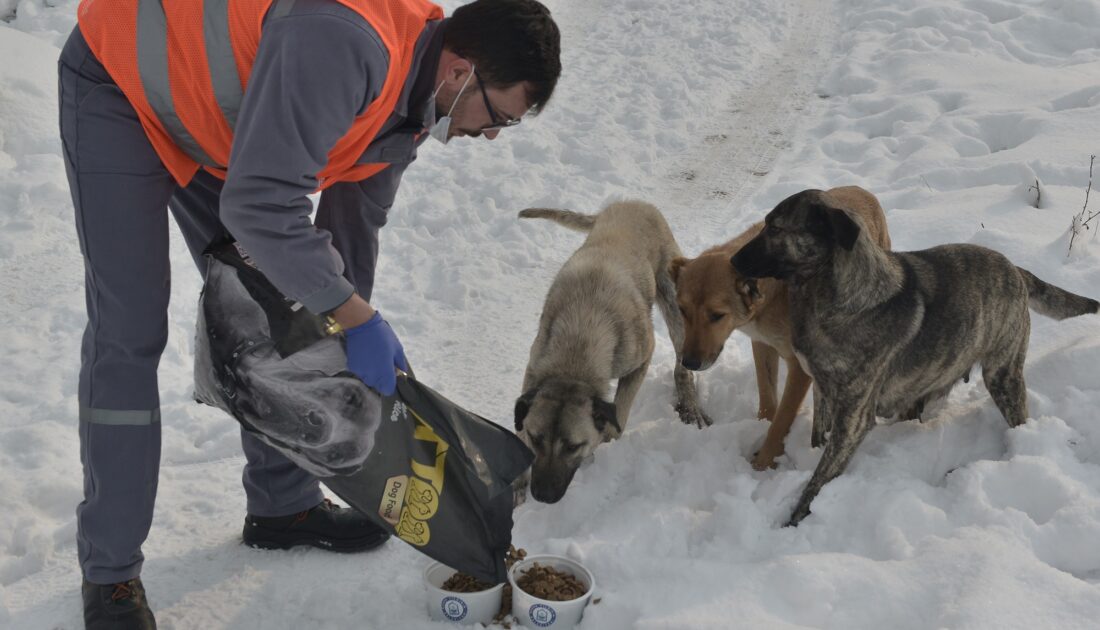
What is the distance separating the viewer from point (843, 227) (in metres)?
3.88

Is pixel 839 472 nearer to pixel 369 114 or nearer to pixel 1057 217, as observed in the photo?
pixel 369 114

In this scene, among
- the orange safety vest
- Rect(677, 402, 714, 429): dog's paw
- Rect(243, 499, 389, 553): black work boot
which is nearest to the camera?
the orange safety vest

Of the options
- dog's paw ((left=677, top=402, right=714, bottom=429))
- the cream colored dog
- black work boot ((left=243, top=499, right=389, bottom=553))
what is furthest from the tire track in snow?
black work boot ((left=243, top=499, right=389, bottom=553))

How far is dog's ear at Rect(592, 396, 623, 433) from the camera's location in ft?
14.3

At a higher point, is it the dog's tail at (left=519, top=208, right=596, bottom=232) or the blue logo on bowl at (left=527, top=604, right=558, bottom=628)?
the dog's tail at (left=519, top=208, right=596, bottom=232)

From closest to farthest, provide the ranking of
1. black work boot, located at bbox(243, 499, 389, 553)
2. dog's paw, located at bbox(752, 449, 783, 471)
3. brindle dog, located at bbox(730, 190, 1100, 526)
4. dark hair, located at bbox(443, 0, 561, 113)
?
dark hair, located at bbox(443, 0, 561, 113) < black work boot, located at bbox(243, 499, 389, 553) < brindle dog, located at bbox(730, 190, 1100, 526) < dog's paw, located at bbox(752, 449, 783, 471)

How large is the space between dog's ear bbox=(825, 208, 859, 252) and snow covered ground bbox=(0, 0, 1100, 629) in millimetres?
1072

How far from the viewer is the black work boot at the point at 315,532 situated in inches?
150

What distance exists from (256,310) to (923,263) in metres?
3.24

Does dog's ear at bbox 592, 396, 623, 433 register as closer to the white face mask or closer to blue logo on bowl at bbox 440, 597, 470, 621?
blue logo on bowl at bbox 440, 597, 470, 621

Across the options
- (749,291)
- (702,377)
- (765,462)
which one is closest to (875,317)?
(749,291)

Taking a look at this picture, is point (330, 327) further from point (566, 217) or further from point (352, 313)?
point (566, 217)

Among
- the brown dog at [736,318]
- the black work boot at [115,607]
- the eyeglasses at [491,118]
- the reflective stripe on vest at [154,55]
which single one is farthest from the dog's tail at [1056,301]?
the black work boot at [115,607]

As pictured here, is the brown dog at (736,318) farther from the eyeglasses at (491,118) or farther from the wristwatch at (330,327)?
the wristwatch at (330,327)
